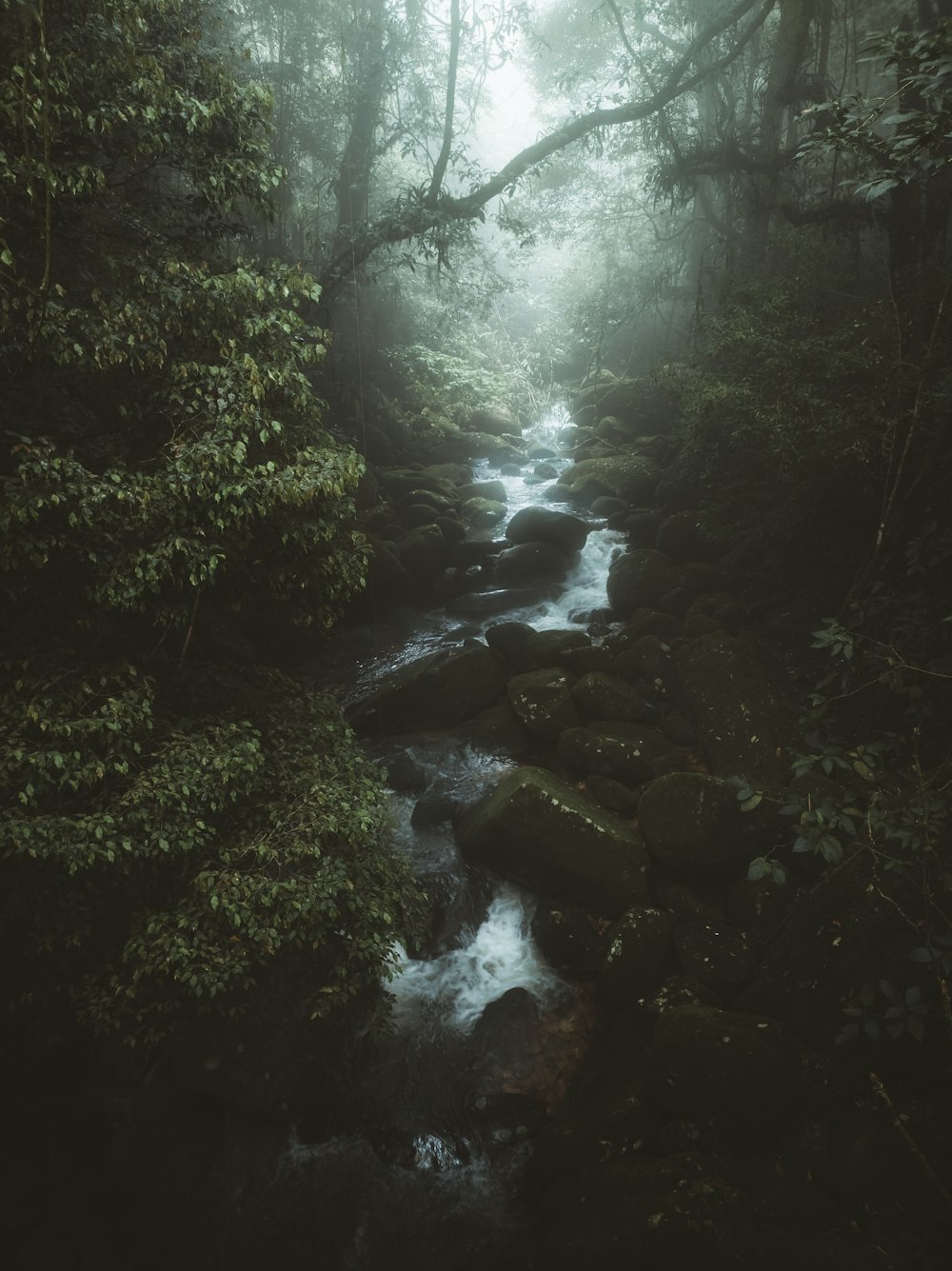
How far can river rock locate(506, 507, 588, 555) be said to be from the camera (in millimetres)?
13273

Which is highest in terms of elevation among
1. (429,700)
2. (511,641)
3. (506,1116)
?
(511,641)

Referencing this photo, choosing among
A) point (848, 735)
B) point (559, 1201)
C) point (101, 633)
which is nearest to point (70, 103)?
point (101, 633)

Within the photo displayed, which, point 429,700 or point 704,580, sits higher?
point 704,580

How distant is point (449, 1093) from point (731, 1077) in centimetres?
224

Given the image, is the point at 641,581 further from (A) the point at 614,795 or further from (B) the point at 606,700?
(A) the point at 614,795

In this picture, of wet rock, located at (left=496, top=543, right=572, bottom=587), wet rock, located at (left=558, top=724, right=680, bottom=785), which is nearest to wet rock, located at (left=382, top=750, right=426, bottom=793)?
wet rock, located at (left=558, top=724, right=680, bottom=785)

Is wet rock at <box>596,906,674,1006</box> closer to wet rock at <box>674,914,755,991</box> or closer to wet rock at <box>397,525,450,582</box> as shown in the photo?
wet rock at <box>674,914,755,991</box>

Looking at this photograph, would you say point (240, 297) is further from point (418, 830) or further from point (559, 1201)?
point (559, 1201)

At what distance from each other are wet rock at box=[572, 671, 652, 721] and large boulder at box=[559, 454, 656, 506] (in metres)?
8.43

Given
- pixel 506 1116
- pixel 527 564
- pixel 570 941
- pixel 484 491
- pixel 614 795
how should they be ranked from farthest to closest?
pixel 484 491, pixel 527 564, pixel 614 795, pixel 570 941, pixel 506 1116

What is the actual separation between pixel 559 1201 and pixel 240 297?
21.5 feet

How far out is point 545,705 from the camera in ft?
27.3

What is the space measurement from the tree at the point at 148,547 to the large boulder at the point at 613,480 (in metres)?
12.2

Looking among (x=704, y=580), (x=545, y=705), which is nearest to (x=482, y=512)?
(x=704, y=580)
